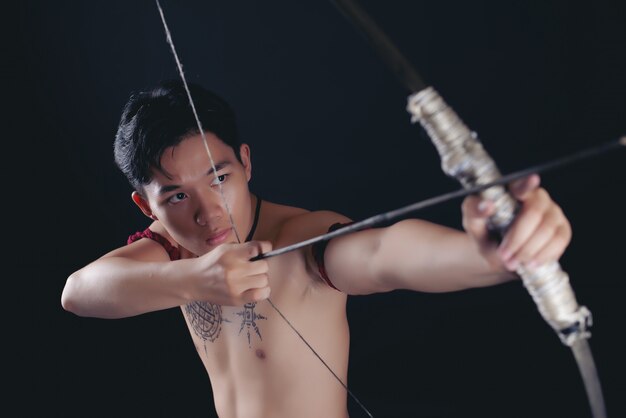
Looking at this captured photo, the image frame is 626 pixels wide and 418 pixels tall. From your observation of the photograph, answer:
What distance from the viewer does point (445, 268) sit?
40.8 inches

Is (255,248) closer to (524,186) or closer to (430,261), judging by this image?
(430,261)

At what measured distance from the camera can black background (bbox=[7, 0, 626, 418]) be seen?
1863 millimetres

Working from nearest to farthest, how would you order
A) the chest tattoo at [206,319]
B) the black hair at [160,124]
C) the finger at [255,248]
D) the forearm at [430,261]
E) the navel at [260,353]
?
the forearm at [430,261] → the finger at [255,248] → the black hair at [160,124] → the navel at [260,353] → the chest tattoo at [206,319]

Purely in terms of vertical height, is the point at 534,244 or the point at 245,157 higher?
the point at 245,157

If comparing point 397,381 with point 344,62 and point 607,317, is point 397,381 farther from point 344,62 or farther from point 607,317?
point 344,62

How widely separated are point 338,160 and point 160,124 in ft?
2.97

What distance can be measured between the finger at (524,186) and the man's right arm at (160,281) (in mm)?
476

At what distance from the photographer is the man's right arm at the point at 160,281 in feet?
3.80

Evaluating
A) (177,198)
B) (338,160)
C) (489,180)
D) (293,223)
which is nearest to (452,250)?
(489,180)

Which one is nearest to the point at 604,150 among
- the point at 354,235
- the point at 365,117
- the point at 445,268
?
the point at 445,268

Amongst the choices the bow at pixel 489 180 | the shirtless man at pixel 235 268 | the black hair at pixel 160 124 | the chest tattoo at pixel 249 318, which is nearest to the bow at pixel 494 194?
the bow at pixel 489 180

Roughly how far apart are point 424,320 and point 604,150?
1650mm

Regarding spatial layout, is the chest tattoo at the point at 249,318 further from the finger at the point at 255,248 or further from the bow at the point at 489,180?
the bow at the point at 489,180

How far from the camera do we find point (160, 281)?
4.36ft
